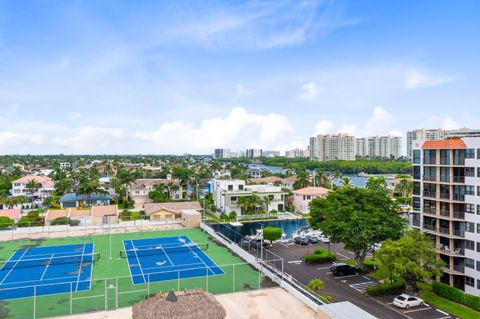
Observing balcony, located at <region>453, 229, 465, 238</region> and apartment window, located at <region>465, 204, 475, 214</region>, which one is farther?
balcony, located at <region>453, 229, 465, 238</region>

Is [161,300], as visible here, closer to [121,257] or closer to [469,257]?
[121,257]

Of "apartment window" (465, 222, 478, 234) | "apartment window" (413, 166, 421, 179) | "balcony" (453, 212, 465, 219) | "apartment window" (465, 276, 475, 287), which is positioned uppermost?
"apartment window" (413, 166, 421, 179)

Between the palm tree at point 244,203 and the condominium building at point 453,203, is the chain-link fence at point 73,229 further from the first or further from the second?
the condominium building at point 453,203

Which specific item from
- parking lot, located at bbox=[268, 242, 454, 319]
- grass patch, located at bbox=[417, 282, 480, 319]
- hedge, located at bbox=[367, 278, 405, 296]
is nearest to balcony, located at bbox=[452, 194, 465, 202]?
grass patch, located at bbox=[417, 282, 480, 319]

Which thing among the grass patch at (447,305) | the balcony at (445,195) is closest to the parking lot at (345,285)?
the grass patch at (447,305)

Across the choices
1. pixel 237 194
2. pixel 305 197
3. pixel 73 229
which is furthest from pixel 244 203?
pixel 73 229

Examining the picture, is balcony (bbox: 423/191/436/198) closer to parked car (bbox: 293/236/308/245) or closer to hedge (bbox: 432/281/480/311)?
hedge (bbox: 432/281/480/311)

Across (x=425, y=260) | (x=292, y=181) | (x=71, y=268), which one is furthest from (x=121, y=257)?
(x=292, y=181)

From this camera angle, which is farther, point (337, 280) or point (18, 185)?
point (18, 185)
